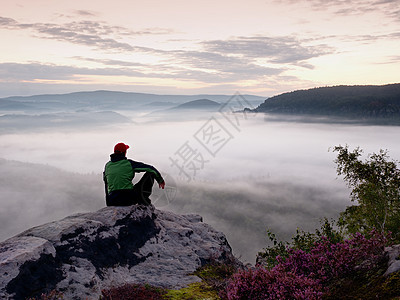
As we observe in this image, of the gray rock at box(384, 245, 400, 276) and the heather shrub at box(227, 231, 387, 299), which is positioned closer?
the gray rock at box(384, 245, 400, 276)

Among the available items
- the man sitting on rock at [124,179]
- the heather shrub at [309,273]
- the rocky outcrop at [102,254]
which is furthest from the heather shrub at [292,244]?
the heather shrub at [309,273]

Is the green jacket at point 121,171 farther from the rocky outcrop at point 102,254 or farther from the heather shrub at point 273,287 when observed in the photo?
the heather shrub at point 273,287

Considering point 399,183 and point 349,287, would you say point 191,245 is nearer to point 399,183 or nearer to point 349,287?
point 349,287

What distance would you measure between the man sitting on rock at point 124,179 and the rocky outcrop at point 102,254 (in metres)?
0.41

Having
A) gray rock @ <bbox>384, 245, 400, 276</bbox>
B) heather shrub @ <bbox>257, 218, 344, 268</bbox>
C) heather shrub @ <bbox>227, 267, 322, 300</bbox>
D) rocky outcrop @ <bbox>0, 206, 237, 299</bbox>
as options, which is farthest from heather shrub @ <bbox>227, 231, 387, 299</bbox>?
heather shrub @ <bbox>257, 218, 344, 268</bbox>

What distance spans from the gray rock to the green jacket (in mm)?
7416

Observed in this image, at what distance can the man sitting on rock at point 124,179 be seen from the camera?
10703mm

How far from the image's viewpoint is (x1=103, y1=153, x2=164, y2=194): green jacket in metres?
10.7

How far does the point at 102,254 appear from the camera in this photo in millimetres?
9000

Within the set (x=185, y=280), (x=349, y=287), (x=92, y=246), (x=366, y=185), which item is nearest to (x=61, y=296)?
(x=92, y=246)

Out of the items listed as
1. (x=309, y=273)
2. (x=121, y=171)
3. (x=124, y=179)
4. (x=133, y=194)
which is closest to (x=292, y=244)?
(x=133, y=194)

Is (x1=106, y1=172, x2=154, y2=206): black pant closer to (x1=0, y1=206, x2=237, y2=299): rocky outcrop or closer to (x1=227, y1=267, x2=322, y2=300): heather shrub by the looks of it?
(x1=0, y1=206, x2=237, y2=299): rocky outcrop

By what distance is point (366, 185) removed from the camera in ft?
105

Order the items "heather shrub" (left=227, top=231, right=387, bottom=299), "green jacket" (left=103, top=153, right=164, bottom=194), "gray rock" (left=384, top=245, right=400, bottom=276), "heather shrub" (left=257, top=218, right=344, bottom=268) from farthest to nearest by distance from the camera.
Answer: "heather shrub" (left=257, top=218, right=344, bottom=268), "green jacket" (left=103, top=153, right=164, bottom=194), "heather shrub" (left=227, top=231, right=387, bottom=299), "gray rock" (left=384, top=245, right=400, bottom=276)
